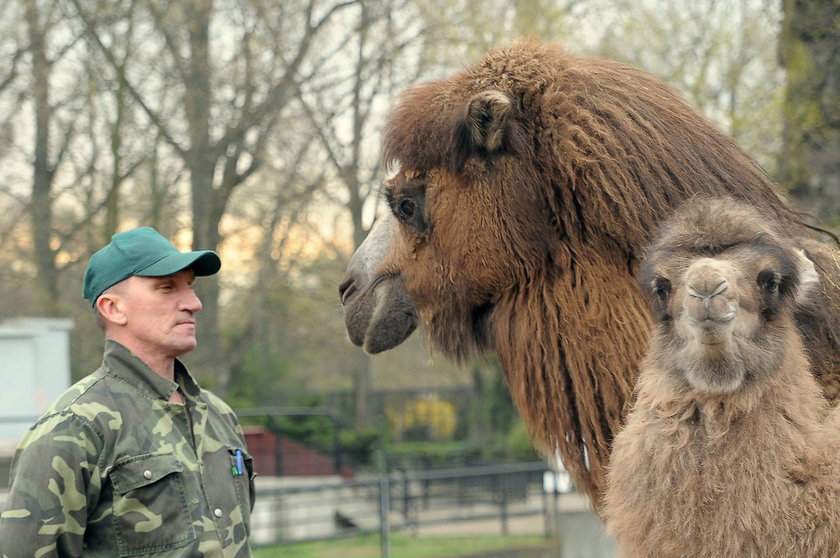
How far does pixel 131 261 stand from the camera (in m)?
3.65

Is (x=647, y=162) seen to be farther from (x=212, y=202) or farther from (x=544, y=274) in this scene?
(x=212, y=202)

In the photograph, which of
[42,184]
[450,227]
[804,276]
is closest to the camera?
[804,276]

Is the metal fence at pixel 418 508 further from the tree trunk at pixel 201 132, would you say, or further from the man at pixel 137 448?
the man at pixel 137 448

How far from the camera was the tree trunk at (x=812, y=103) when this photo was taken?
836 cm

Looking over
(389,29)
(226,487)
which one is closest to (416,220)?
(226,487)

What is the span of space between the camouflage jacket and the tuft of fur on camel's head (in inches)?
36.3

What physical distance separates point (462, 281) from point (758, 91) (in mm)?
15229

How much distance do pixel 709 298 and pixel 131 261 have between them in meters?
2.14

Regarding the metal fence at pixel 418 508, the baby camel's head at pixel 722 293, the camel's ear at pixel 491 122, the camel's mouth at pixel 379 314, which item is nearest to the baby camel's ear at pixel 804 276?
the baby camel's head at pixel 722 293

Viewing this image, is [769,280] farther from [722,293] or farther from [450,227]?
[450,227]

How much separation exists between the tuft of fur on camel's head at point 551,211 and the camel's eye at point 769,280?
468mm

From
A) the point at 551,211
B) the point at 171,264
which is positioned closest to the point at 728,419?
the point at 551,211

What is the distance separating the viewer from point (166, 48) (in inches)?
588

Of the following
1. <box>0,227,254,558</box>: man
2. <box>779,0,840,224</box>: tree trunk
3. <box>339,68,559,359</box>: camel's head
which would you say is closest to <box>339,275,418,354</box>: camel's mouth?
<box>339,68,559,359</box>: camel's head
